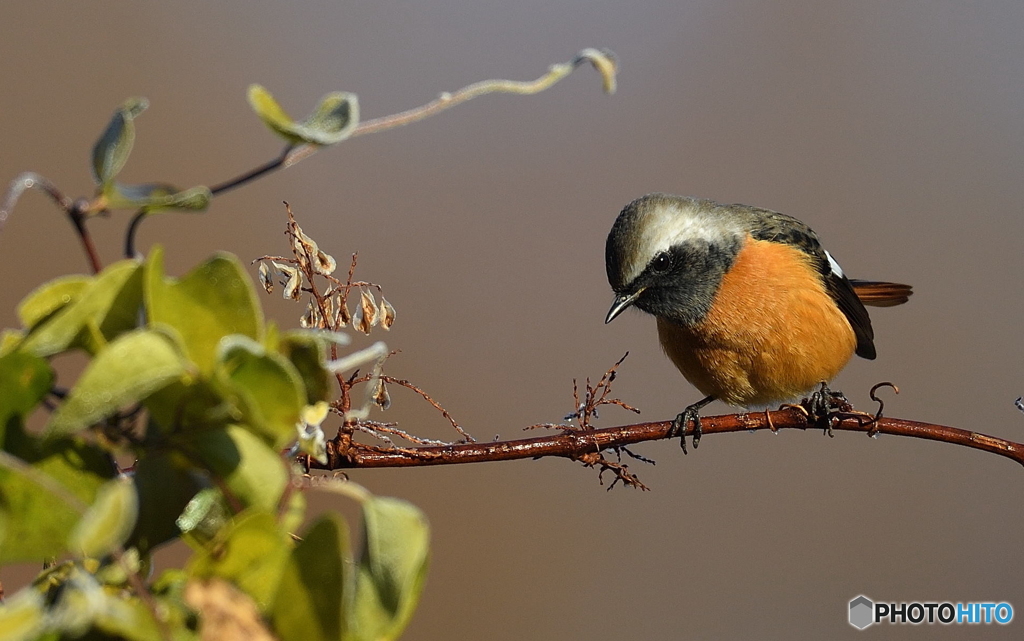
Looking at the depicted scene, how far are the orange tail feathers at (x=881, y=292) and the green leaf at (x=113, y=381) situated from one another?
344cm

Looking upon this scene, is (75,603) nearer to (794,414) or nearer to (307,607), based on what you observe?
(307,607)

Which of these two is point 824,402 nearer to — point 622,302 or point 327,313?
point 622,302

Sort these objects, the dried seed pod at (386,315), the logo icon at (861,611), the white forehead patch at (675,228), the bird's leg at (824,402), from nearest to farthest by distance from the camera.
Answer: the dried seed pod at (386,315) < the bird's leg at (824,402) < the white forehead patch at (675,228) < the logo icon at (861,611)

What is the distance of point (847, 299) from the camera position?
312 cm

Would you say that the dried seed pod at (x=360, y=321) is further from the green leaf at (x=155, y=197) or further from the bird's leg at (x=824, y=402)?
the bird's leg at (x=824, y=402)

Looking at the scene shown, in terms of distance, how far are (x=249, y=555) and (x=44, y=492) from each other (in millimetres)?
137

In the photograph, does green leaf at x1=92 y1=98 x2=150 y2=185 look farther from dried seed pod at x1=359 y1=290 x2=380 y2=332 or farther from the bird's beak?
the bird's beak

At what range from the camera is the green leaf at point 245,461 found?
594 millimetres

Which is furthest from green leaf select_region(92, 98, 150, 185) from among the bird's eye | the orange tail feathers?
the orange tail feathers

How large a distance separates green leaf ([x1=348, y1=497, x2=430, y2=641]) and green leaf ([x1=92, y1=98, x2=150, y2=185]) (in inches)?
11.8

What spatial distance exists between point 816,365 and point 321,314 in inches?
76.2

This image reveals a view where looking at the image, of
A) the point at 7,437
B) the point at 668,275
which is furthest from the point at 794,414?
the point at 7,437

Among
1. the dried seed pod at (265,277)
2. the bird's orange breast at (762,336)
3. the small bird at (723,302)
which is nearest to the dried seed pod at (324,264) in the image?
the dried seed pod at (265,277)

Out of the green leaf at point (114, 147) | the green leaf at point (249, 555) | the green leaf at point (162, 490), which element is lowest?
the green leaf at point (249, 555)
